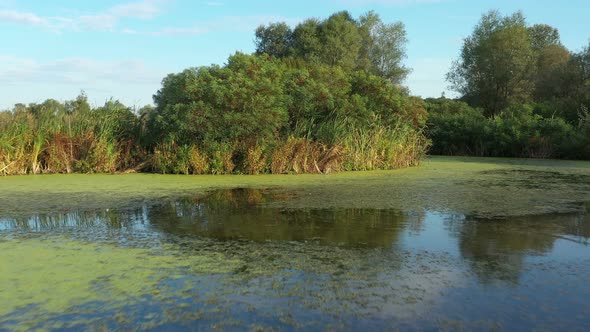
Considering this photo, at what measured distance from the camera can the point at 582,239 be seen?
5348mm

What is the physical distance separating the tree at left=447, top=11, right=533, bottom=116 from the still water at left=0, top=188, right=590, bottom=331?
2878cm

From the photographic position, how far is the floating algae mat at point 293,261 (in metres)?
3.12

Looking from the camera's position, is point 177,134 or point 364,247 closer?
point 364,247

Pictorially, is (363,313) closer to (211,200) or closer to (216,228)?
(216,228)

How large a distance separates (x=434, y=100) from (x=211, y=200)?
31646mm

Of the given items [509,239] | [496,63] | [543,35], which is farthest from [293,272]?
[543,35]

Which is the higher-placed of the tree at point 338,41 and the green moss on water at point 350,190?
the tree at point 338,41

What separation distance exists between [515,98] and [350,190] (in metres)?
28.5

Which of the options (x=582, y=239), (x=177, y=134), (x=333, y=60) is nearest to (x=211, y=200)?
(x=177, y=134)

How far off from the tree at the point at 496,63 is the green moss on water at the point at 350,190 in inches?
865

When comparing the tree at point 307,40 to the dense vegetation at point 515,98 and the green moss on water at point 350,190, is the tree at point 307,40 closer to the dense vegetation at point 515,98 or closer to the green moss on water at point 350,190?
the dense vegetation at point 515,98

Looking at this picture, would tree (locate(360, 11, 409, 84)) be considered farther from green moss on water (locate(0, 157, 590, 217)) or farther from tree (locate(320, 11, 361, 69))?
green moss on water (locate(0, 157, 590, 217))

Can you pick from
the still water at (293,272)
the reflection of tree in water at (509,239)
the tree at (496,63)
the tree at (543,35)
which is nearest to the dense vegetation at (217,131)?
the still water at (293,272)

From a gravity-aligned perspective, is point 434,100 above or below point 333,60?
below
